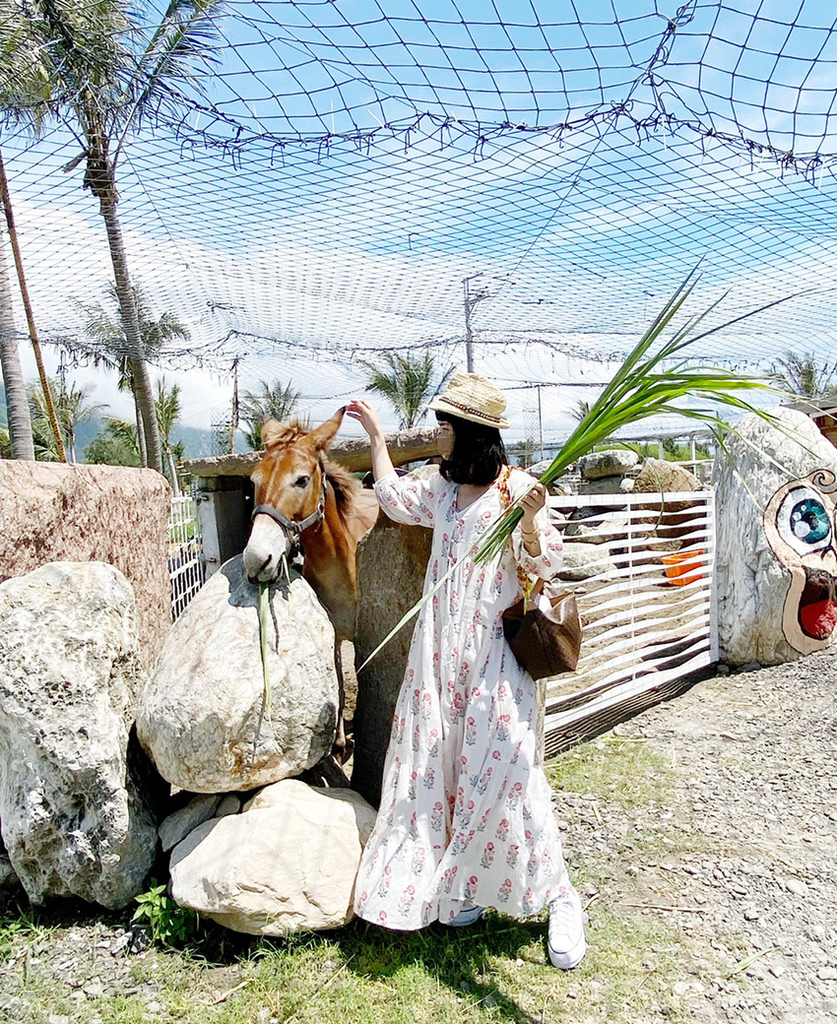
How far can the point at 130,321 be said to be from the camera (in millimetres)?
7547

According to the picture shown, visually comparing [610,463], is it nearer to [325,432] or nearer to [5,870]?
[325,432]

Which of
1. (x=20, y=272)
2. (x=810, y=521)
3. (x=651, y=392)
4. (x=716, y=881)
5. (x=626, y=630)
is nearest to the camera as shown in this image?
(x=651, y=392)

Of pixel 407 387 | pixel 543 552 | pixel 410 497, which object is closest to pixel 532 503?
pixel 543 552

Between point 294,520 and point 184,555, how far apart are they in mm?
3951

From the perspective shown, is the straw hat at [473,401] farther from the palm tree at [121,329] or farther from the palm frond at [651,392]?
the palm tree at [121,329]

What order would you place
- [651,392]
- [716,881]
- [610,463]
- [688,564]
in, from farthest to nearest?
[610,463] < [688,564] < [716,881] < [651,392]

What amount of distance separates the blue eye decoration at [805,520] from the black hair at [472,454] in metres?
4.39

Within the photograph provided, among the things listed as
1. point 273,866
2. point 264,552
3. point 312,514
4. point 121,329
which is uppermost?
point 121,329

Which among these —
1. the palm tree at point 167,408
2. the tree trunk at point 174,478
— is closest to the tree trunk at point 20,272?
the tree trunk at point 174,478

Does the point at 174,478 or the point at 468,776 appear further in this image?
the point at 174,478

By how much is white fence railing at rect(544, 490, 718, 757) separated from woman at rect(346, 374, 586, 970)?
5.98ft

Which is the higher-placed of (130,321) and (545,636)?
(130,321)

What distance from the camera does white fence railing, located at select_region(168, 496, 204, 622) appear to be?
650 centimetres

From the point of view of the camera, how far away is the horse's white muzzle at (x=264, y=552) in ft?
9.31
